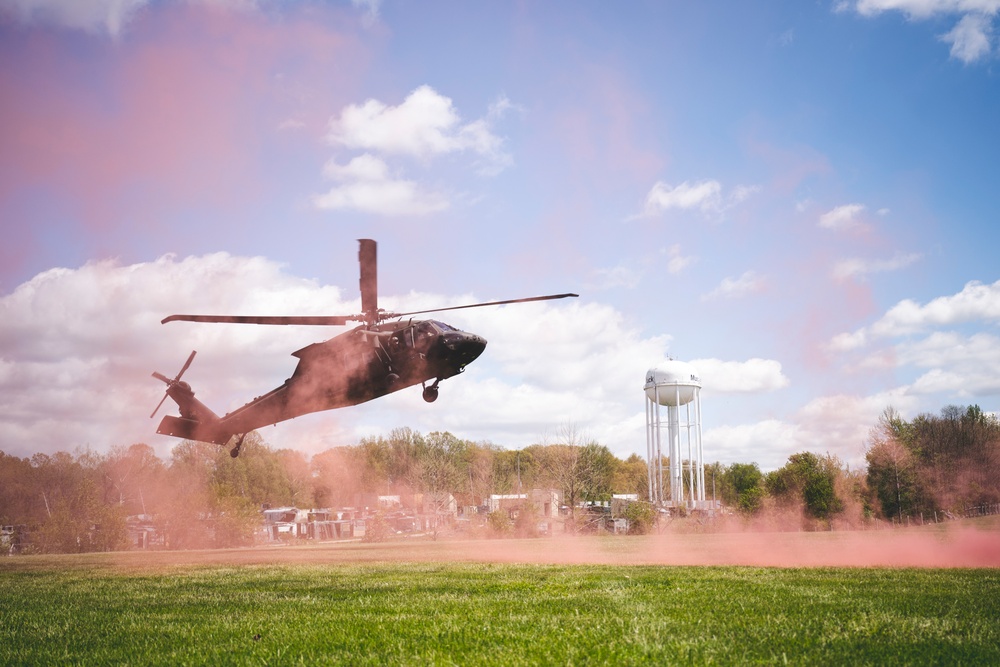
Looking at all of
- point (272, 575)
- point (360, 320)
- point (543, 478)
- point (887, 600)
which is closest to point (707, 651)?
point (887, 600)

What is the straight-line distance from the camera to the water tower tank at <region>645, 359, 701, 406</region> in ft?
237

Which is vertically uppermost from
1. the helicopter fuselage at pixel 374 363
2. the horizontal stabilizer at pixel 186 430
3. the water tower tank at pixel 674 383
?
the water tower tank at pixel 674 383

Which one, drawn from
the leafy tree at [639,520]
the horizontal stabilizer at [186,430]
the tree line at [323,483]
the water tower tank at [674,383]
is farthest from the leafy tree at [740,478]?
the horizontal stabilizer at [186,430]

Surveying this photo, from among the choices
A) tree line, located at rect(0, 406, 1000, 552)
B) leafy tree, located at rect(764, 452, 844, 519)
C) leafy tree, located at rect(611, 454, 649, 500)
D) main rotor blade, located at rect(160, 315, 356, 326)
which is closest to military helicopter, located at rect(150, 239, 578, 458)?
main rotor blade, located at rect(160, 315, 356, 326)

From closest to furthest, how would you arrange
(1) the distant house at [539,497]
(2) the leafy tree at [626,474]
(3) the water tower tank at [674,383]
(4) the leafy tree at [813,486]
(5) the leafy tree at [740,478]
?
1. (4) the leafy tree at [813,486]
2. (1) the distant house at [539,497]
3. (3) the water tower tank at [674,383]
4. (5) the leafy tree at [740,478]
5. (2) the leafy tree at [626,474]

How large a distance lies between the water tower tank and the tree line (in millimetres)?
9430

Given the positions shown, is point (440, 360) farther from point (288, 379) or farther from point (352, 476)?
point (352, 476)

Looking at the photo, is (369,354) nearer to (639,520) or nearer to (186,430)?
(186,430)

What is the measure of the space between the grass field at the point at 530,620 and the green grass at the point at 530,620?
4 centimetres

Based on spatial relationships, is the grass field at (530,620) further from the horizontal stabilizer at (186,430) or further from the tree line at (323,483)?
the tree line at (323,483)

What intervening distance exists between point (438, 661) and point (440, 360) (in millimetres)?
9418

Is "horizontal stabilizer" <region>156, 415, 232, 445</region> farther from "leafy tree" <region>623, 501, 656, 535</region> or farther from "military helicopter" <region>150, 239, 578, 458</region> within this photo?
"leafy tree" <region>623, 501, 656, 535</region>

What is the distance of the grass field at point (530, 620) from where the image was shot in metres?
7.98

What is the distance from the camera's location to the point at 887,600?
11523 mm
